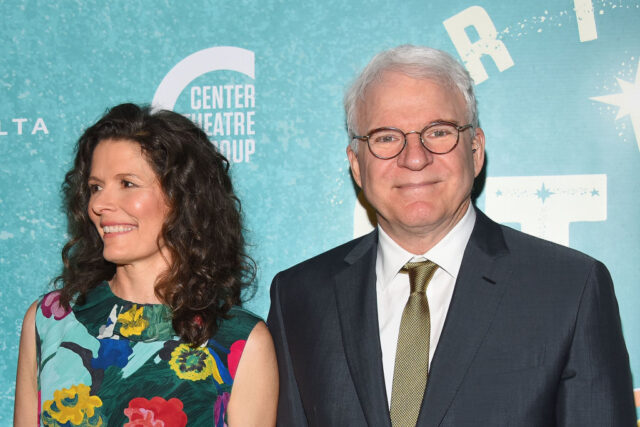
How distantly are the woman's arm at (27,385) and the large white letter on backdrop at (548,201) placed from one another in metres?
1.35

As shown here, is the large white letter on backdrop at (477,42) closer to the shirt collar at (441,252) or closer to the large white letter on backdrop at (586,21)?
the large white letter on backdrop at (586,21)

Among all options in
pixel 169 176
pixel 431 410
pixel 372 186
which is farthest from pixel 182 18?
pixel 431 410

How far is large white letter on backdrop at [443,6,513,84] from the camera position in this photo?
78.5 inches

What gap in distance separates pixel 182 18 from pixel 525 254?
4.47ft

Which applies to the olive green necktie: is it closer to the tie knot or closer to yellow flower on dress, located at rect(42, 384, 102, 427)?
the tie knot

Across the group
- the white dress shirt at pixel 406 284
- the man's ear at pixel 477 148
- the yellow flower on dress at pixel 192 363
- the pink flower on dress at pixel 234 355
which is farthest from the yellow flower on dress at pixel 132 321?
the man's ear at pixel 477 148

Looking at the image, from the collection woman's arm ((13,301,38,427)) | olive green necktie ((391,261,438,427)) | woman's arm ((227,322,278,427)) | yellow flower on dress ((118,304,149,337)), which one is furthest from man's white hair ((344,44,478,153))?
woman's arm ((13,301,38,427))

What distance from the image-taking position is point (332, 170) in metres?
2.08

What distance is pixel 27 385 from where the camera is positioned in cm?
168

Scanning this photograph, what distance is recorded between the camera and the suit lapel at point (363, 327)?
142 cm

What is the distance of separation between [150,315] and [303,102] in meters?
0.84

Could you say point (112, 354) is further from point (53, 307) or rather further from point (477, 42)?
point (477, 42)

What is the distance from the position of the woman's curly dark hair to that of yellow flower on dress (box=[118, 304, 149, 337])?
71mm

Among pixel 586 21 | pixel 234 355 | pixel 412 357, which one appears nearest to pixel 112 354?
pixel 234 355
